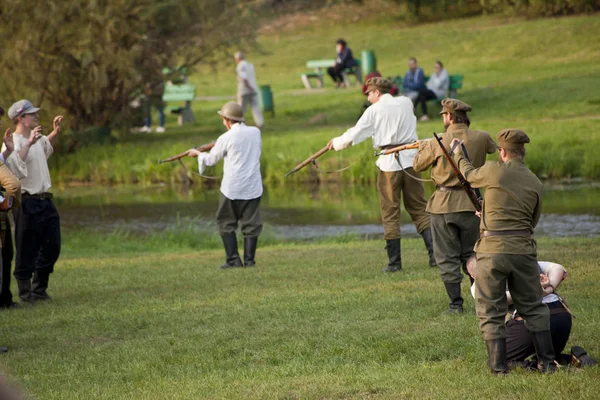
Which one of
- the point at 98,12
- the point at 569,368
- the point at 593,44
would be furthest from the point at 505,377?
the point at 593,44

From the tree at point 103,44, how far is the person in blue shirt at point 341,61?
15.0 ft

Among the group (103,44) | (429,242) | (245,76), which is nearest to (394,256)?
(429,242)

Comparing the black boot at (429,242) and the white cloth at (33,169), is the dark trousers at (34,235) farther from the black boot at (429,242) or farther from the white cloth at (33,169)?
the black boot at (429,242)

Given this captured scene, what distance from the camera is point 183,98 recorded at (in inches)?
1223

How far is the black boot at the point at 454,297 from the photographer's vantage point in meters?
8.66

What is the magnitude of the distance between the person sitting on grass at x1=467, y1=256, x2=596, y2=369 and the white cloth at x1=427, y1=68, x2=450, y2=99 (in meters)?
20.2

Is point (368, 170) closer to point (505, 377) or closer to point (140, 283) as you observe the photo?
point (140, 283)

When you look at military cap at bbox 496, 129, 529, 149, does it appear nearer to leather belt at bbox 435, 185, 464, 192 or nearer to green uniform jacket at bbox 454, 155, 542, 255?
green uniform jacket at bbox 454, 155, 542, 255

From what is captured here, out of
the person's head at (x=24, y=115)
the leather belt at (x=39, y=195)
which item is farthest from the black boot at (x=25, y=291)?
the person's head at (x=24, y=115)

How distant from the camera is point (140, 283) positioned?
11.7 m

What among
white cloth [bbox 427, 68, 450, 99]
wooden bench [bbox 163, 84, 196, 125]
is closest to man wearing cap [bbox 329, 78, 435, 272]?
white cloth [bbox 427, 68, 450, 99]

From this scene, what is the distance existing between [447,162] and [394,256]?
273cm

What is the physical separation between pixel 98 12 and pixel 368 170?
25.6 ft

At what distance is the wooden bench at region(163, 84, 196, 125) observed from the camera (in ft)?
102
